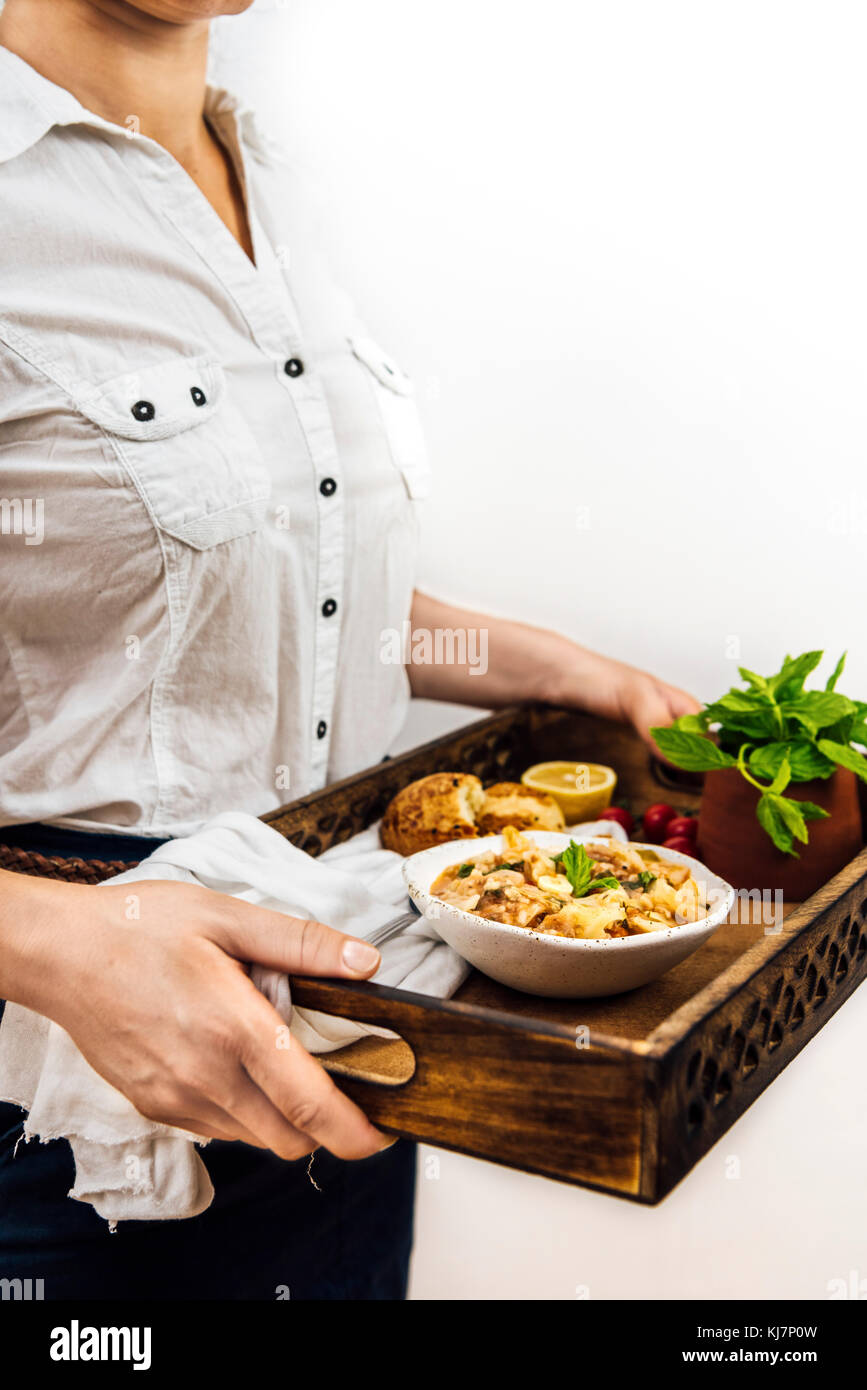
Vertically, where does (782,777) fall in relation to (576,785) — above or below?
above

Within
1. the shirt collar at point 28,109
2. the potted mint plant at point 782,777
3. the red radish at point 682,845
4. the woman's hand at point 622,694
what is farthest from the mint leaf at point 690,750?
the shirt collar at point 28,109

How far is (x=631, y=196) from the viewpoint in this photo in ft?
4.37

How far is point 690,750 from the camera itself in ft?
2.85

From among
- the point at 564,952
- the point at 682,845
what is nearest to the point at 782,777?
the point at 682,845

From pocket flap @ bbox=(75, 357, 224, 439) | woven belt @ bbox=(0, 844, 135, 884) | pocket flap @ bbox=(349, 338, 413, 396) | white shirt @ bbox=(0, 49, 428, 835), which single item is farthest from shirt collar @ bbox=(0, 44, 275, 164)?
woven belt @ bbox=(0, 844, 135, 884)

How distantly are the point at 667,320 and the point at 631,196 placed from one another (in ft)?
0.48

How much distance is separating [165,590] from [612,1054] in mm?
451

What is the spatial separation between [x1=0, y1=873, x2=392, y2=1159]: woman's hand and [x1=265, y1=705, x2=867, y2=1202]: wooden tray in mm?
25

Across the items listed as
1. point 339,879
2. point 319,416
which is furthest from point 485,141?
point 339,879

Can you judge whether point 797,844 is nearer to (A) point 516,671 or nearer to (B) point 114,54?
(A) point 516,671

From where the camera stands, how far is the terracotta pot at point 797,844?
0.84m

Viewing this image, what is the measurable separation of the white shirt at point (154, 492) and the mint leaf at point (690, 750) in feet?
0.92

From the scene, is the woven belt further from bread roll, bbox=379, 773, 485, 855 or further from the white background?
the white background

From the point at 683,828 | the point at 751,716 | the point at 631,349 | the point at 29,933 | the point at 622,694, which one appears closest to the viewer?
the point at 29,933
